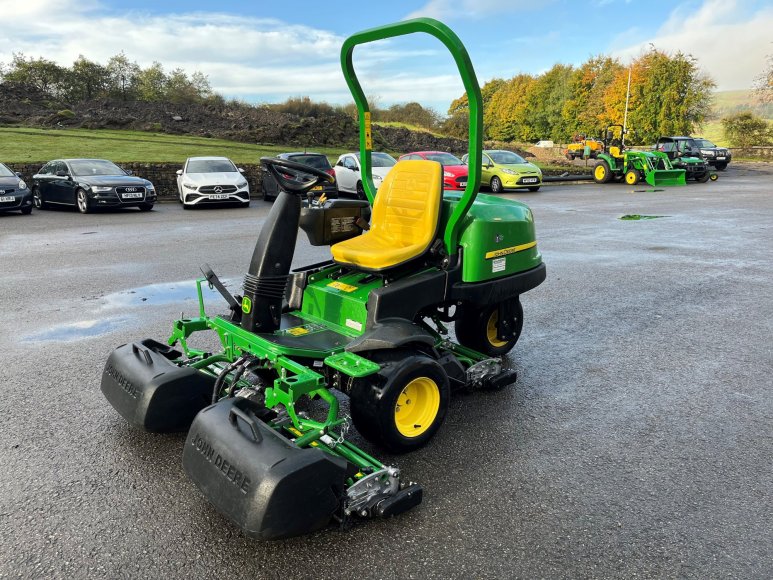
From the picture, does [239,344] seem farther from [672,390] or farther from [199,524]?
[672,390]

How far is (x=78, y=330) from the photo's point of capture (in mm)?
5738

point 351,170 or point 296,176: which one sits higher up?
point 296,176

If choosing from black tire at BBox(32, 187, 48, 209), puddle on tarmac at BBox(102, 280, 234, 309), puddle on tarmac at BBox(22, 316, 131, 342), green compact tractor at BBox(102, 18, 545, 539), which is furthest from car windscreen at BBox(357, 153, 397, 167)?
green compact tractor at BBox(102, 18, 545, 539)

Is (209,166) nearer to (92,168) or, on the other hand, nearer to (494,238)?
(92,168)

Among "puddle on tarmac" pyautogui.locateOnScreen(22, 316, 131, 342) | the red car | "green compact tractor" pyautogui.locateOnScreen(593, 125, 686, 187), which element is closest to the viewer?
"puddle on tarmac" pyautogui.locateOnScreen(22, 316, 131, 342)

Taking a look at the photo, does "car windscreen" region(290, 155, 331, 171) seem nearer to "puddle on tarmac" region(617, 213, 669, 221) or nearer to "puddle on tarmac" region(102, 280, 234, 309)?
"puddle on tarmac" region(617, 213, 669, 221)

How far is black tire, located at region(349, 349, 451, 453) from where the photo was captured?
3191 mm

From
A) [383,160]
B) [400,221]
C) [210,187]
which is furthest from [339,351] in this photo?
[383,160]

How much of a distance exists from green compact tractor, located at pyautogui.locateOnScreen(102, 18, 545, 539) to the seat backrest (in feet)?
0.04

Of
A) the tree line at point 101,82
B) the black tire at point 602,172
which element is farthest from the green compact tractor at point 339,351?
the tree line at point 101,82

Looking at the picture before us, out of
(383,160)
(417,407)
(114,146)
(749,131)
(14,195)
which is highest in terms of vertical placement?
(749,131)

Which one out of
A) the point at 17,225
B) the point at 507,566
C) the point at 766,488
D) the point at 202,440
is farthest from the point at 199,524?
the point at 17,225

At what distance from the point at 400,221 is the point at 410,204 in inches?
5.4

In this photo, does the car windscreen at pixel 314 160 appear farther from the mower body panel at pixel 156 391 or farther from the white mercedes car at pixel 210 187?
the mower body panel at pixel 156 391
